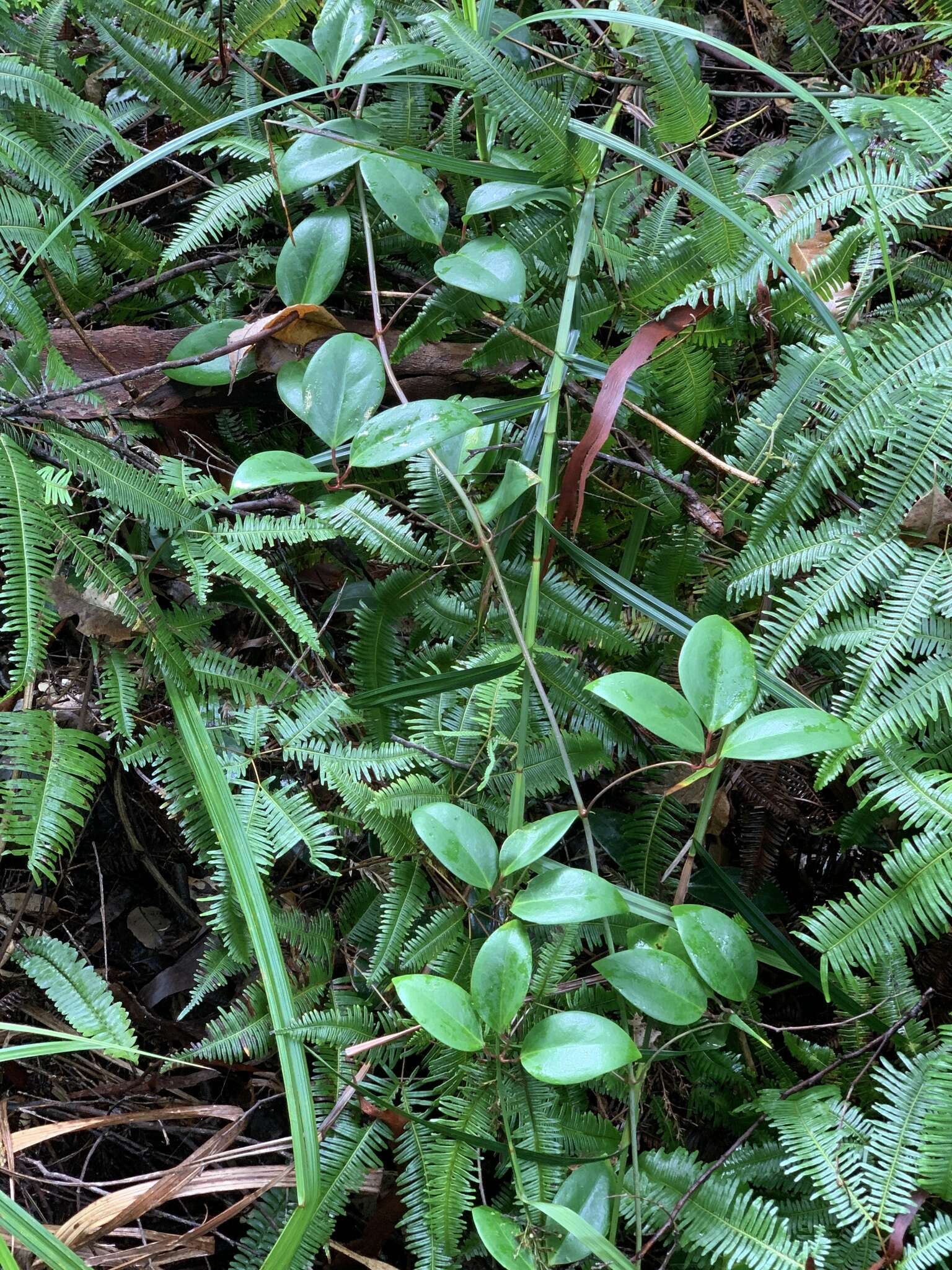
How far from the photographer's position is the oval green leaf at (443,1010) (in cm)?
104

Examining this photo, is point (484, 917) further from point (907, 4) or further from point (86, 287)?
point (907, 4)

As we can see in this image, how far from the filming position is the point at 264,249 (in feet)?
5.16

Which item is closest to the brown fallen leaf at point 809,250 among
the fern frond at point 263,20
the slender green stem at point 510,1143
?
the fern frond at point 263,20

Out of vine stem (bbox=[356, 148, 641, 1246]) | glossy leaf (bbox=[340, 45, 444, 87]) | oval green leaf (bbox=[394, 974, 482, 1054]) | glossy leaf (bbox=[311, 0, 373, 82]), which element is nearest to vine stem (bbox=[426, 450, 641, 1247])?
vine stem (bbox=[356, 148, 641, 1246])

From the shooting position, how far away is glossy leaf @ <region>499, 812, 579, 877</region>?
112 centimetres

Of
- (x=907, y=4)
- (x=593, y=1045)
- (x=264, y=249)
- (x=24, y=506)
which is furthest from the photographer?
(x=907, y=4)

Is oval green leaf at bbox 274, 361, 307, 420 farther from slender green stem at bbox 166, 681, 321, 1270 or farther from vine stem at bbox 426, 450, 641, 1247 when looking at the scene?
slender green stem at bbox 166, 681, 321, 1270

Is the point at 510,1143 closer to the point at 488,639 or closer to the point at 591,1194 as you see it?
the point at 591,1194

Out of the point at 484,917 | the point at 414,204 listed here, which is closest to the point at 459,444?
the point at 414,204

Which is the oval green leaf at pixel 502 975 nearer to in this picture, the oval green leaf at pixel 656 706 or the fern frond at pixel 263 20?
the oval green leaf at pixel 656 706

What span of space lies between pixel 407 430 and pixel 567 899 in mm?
609

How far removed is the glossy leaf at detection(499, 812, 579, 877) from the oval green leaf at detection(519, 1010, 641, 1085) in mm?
181

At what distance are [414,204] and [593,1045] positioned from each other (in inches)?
47.3

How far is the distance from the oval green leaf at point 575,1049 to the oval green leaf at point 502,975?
0.05m
